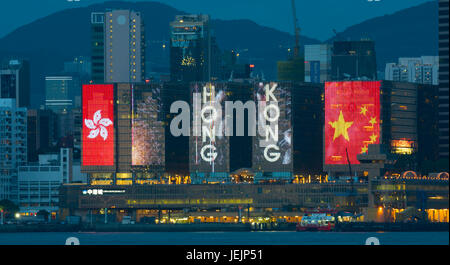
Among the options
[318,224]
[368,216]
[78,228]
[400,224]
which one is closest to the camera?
[400,224]

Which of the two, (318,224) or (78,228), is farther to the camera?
(78,228)

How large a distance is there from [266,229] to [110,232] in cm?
2501

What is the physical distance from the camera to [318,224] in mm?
172625

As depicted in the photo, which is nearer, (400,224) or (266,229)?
(400,224)
